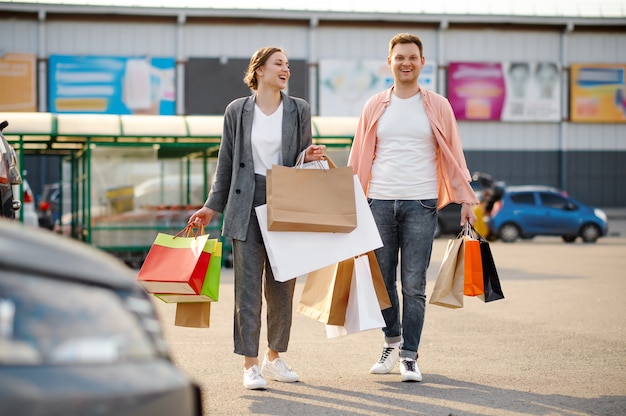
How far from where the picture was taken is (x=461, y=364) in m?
6.96

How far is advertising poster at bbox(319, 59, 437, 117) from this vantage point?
1620 inches

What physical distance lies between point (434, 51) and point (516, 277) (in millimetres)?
27821

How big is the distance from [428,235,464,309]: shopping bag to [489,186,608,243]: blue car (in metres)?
21.9

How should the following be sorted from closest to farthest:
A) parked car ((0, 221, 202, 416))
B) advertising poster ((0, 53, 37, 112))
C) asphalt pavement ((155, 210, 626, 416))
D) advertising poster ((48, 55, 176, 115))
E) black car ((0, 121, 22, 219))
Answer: parked car ((0, 221, 202, 416)), asphalt pavement ((155, 210, 626, 416)), black car ((0, 121, 22, 219)), advertising poster ((0, 53, 37, 112)), advertising poster ((48, 55, 176, 115))

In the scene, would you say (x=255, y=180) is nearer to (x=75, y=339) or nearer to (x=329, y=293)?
(x=329, y=293)

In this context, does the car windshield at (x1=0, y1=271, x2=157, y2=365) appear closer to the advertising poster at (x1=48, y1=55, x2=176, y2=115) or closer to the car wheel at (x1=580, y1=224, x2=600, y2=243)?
the car wheel at (x1=580, y1=224, x2=600, y2=243)

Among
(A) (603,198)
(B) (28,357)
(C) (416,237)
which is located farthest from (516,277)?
(A) (603,198)

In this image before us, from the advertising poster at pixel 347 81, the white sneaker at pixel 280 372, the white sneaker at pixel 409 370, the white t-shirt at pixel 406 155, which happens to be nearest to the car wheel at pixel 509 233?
the advertising poster at pixel 347 81

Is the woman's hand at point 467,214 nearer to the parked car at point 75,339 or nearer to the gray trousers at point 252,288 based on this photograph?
the gray trousers at point 252,288

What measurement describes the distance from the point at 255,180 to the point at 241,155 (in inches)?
6.8

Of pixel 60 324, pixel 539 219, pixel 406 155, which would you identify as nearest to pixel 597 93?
pixel 539 219

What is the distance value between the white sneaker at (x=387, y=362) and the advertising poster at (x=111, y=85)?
112 ft

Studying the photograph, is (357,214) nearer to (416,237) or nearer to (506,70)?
(416,237)

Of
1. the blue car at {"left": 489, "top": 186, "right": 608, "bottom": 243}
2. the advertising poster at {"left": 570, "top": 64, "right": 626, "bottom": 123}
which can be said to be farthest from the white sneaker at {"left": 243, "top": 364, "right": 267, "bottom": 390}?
the advertising poster at {"left": 570, "top": 64, "right": 626, "bottom": 123}
